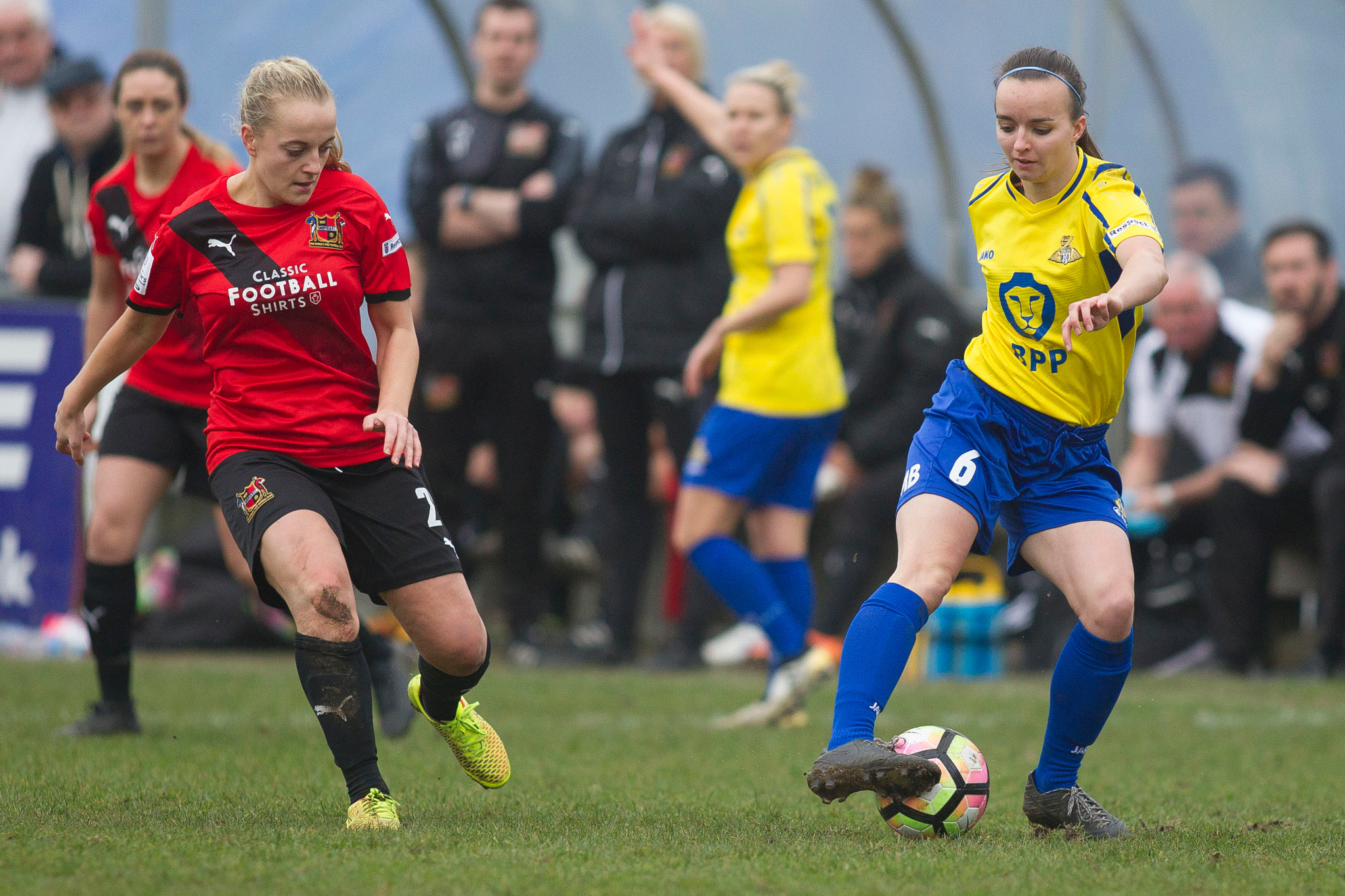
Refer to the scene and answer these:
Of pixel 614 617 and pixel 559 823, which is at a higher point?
pixel 559 823

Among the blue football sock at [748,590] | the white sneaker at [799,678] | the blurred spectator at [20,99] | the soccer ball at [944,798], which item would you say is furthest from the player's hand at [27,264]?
the soccer ball at [944,798]

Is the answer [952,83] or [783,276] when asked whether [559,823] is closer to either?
[783,276]

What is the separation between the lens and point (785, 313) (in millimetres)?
6656

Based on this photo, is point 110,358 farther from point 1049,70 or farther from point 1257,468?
point 1257,468

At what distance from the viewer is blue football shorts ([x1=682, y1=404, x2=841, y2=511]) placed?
6.67 metres

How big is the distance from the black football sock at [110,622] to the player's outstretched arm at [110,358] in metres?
1.58

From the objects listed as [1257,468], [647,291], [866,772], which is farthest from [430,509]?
[1257,468]

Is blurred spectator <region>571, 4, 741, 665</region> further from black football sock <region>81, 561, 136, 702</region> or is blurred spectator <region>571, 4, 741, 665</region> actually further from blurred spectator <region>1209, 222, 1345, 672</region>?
black football sock <region>81, 561, 136, 702</region>

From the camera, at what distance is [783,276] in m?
6.50

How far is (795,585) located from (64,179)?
470 centimetres

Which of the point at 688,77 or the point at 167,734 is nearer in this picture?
the point at 167,734

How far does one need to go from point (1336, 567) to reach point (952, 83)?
4177 mm

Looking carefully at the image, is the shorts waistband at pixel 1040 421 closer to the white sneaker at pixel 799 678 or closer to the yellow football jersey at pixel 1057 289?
the yellow football jersey at pixel 1057 289

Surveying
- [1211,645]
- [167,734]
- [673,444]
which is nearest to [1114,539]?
[167,734]
